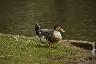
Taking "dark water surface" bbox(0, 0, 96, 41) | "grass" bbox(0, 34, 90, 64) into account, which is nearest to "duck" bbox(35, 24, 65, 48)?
"grass" bbox(0, 34, 90, 64)

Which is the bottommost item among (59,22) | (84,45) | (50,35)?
(84,45)

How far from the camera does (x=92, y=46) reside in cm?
2177

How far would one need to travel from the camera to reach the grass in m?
17.8

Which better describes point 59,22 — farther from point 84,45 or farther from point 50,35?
point 50,35

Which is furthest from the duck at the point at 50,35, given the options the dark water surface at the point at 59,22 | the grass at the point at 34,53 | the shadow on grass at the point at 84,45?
the dark water surface at the point at 59,22

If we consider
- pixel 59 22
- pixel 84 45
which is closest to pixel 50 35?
pixel 84 45

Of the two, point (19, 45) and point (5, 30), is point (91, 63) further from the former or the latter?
point (5, 30)

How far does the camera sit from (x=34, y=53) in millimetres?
19328

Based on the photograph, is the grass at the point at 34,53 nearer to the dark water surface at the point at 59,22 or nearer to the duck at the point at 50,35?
the duck at the point at 50,35

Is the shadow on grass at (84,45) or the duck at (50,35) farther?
the shadow on grass at (84,45)

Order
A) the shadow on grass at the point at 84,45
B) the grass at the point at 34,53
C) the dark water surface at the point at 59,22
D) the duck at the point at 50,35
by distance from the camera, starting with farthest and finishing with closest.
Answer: the dark water surface at the point at 59,22 < the shadow on grass at the point at 84,45 < the duck at the point at 50,35 < the grass at the point at 34,53

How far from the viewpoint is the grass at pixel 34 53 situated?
1784cm

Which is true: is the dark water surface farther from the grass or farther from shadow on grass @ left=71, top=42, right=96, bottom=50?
the grass

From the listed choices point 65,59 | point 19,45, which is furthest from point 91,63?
point 19,45
